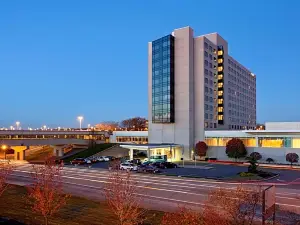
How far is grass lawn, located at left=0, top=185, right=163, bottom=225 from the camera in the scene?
21.1m

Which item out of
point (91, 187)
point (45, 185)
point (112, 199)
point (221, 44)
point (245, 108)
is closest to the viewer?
point (112, 199)

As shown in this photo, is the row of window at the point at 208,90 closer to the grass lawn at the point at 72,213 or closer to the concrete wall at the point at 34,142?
the concrete wall at the point at 34,142

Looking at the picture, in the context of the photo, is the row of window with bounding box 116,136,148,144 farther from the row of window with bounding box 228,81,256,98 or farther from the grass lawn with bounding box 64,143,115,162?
the row of window with bounding box 228,81,256,98

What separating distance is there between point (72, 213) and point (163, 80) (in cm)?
6244

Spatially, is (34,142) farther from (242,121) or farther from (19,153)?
(242,121)

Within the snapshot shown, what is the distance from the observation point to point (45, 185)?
19.1 metres

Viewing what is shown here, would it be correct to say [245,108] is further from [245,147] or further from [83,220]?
[83,220]

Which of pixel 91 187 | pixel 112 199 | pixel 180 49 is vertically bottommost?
pixel 91 187

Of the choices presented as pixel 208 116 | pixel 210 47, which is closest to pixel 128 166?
pixel 208 116

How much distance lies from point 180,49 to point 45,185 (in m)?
67.6

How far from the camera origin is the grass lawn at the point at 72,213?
21078 mm

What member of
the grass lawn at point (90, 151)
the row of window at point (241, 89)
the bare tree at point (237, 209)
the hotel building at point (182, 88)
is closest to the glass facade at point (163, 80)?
the hotel building at point (182, 88)

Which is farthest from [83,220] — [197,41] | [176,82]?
[197,41]

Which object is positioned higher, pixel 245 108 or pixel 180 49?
pixel 180 49
